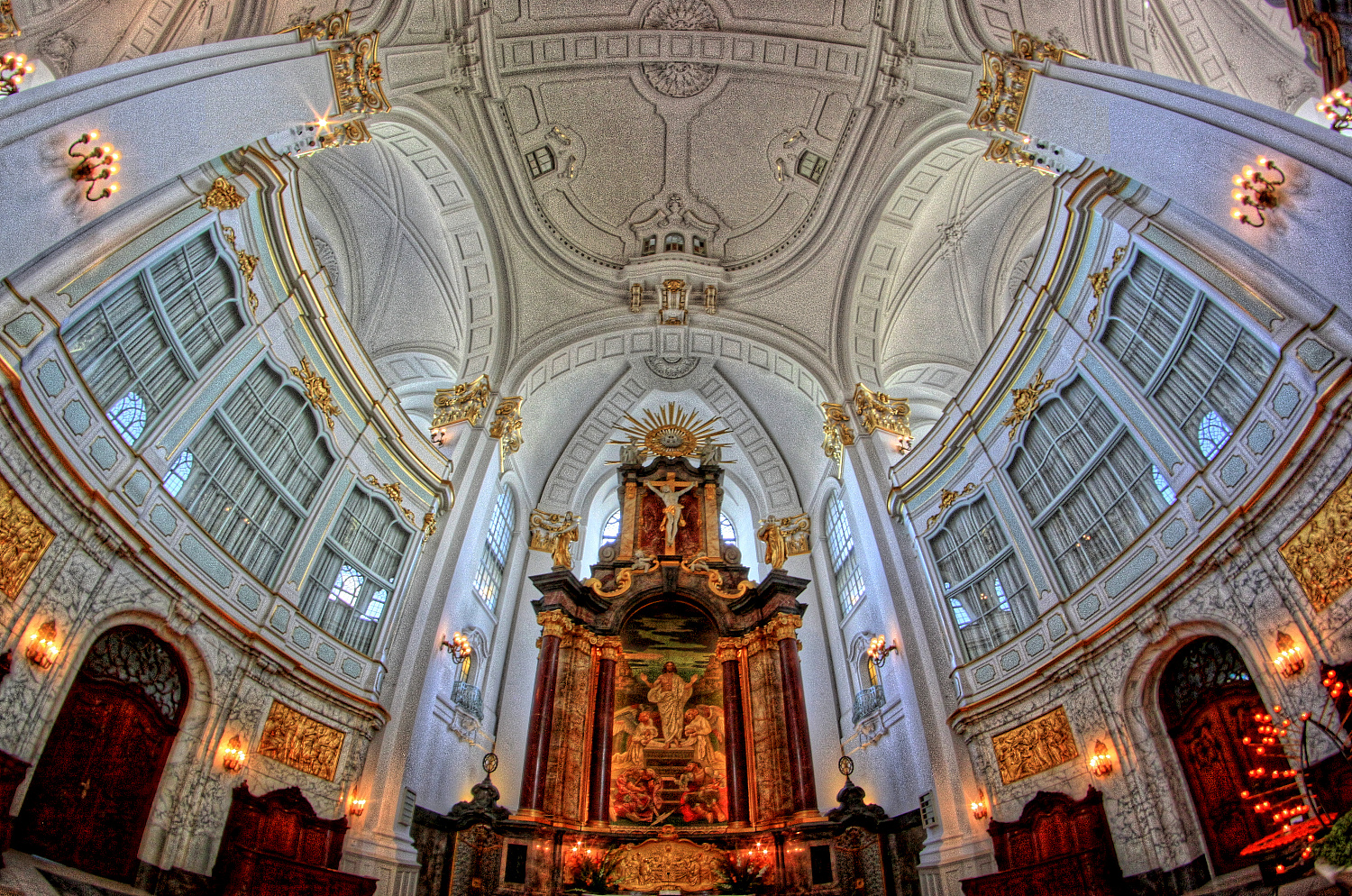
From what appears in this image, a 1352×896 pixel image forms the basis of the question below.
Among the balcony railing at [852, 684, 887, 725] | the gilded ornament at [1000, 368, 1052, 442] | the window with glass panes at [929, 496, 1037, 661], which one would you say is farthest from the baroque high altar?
the gilded ornament at [1000, 368, 1052, 442]

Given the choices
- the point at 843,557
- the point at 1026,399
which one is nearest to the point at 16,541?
the point at 1026,399

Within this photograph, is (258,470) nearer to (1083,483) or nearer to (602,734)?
(602,734)

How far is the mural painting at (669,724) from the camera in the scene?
51.9 ft

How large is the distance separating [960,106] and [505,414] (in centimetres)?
1338

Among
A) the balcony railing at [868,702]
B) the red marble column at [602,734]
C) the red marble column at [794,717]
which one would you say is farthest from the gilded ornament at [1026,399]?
the red marble column at [602,734]

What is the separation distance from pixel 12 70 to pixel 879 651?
1917cm

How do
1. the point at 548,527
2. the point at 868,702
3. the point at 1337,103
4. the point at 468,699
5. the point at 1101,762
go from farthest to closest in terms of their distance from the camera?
the point at 548,527 < the point at 868,702 < the point at 468,699 < the point at 1101,762 < the point at 1337,103

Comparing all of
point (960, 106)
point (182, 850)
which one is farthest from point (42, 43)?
point (960, 106)

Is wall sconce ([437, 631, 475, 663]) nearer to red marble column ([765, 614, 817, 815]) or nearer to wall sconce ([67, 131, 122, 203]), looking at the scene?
red marble column ([765, 614, 817, 815])

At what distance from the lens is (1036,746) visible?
1288cm

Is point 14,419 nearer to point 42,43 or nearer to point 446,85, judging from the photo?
point 42,43

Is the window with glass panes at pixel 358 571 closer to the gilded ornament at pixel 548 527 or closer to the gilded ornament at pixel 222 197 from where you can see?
the gilded ornament at pixel 548 527

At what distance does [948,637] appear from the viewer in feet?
51.3

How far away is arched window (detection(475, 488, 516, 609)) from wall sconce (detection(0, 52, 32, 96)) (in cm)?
1266
